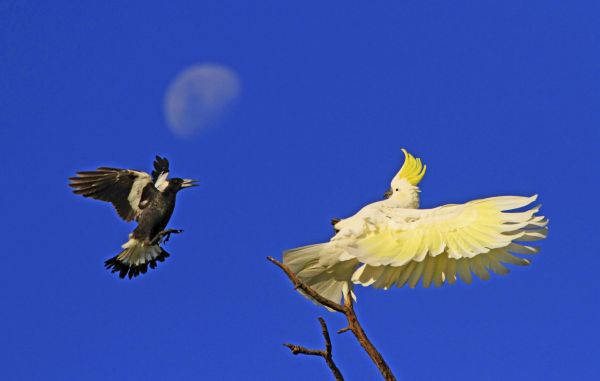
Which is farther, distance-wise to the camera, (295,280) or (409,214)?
(409,214)

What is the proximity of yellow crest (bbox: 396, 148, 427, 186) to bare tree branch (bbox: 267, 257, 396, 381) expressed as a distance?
66.8 inches

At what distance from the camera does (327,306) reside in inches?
252

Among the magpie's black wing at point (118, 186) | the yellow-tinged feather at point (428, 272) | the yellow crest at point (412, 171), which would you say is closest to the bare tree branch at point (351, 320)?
the yellow-tinged feather at point (428, 272)

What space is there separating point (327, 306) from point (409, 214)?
1.06 metres

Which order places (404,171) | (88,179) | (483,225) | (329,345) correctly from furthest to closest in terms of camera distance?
(88,179) → (404,171) → (483,225) → (329,345)

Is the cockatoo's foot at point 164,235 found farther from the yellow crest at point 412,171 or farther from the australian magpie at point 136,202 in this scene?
the yellow crest at point 412,171

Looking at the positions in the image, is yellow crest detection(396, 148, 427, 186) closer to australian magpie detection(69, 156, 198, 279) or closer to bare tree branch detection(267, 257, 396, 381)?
bare tree branch detection(267, 257, 396, 381)

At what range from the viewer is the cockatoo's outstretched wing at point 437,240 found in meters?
6.24

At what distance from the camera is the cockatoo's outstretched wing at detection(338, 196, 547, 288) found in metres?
6.24

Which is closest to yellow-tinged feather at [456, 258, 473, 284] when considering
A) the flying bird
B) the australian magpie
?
the flying bird

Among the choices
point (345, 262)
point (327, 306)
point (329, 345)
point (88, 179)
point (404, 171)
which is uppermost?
point (88, 179)

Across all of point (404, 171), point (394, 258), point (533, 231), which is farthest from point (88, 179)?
point (533, 231)

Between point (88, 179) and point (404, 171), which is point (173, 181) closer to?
point (88, 179)

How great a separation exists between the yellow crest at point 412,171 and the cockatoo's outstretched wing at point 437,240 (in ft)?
3.00
